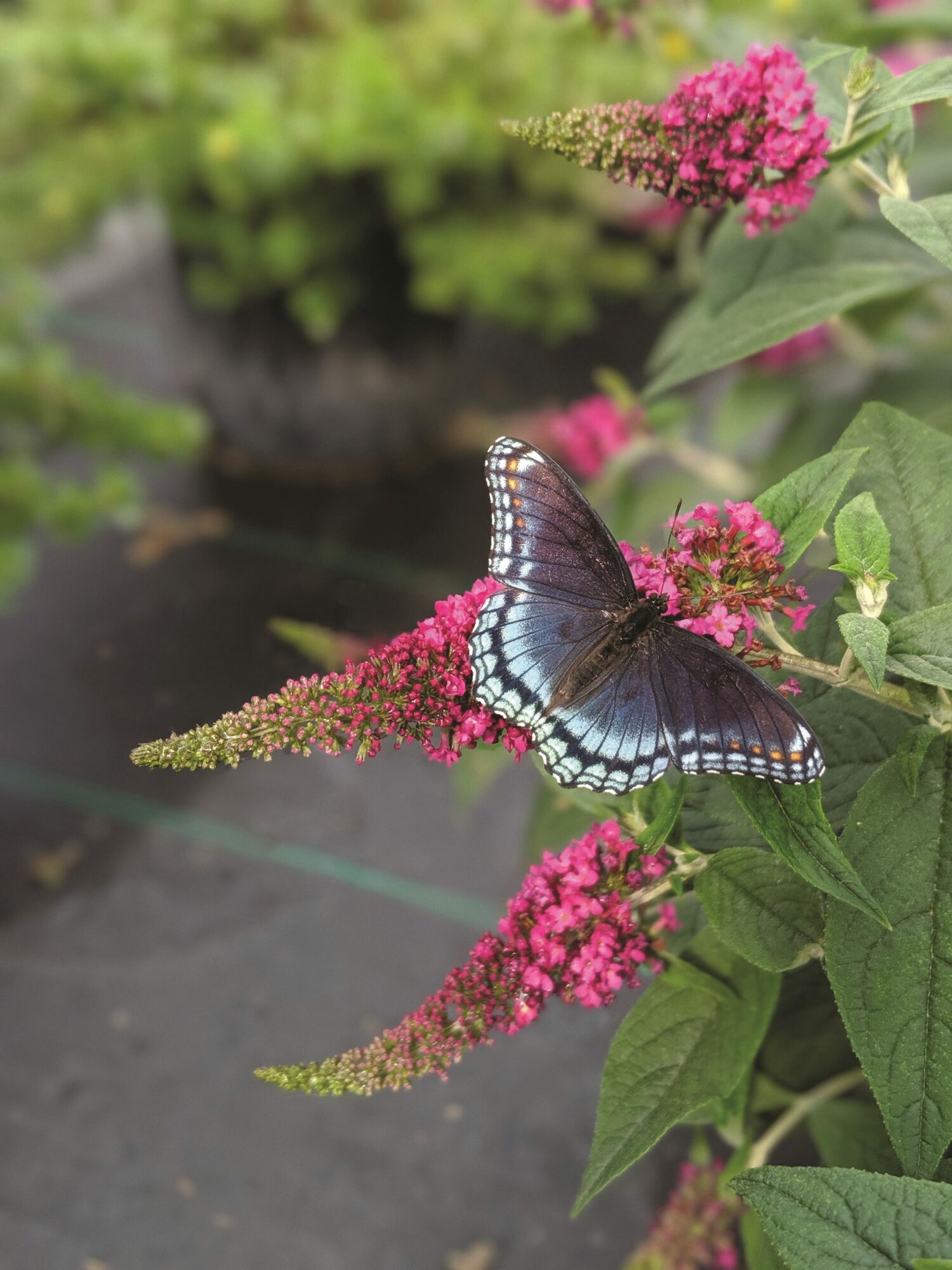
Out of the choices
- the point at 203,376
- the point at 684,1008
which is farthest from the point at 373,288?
the point at 684,1008

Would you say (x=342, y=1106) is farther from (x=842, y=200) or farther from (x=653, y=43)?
(x=653, y=43)

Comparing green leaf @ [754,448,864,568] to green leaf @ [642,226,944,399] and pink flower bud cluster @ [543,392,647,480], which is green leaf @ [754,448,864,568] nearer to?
green leaf @ [642,226,944,399]

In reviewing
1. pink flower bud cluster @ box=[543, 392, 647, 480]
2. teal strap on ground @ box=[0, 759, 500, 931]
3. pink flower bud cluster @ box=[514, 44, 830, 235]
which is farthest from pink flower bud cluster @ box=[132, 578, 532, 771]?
pink flower bud cluster @ box=[543, 392, 647, 480]

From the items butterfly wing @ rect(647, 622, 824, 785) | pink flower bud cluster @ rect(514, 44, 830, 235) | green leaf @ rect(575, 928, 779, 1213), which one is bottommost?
green leaf @ rect(575, 928, 779, 1213)

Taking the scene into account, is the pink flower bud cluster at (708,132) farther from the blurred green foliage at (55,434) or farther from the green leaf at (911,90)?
the blurred green foliage at (55,434)

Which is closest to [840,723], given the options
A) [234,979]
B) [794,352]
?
[234,979]
